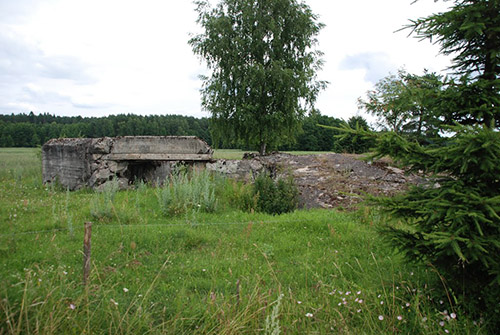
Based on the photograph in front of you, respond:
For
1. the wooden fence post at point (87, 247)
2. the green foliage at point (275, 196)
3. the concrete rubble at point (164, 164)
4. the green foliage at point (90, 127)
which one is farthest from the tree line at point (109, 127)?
the wooden fence post at point (87, 247)

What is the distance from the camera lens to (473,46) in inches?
143

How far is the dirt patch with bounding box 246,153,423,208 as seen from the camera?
356 inches

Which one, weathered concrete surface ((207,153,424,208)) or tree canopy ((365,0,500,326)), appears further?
weathered concrete surface ((207,153,424,208))

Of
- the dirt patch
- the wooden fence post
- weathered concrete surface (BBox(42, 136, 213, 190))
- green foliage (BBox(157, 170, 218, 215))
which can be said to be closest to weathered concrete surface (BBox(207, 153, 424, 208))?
the dirt patch

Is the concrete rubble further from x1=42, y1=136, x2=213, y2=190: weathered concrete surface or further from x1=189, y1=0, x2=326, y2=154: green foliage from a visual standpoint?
x1=189, y1=0, x2=326, y2=154: green foliage

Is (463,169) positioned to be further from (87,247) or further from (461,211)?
(87,247)

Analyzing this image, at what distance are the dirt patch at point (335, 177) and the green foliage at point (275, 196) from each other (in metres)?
0.48

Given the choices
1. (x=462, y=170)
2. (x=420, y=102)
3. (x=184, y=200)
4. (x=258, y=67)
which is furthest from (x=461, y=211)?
(x=258, y=67)

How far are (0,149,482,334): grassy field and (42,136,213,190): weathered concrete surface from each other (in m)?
2.97

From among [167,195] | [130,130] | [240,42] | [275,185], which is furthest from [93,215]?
[130,130]

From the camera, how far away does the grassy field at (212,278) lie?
2.90m

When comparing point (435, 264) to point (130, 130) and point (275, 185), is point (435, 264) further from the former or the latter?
point (130, 130)

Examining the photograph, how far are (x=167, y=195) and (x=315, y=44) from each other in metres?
18.8

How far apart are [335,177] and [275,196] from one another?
2447 mm
